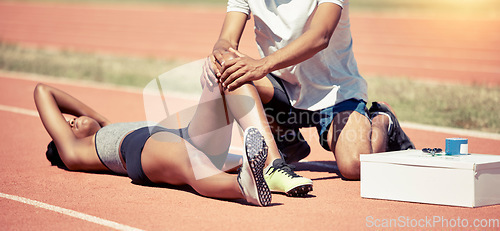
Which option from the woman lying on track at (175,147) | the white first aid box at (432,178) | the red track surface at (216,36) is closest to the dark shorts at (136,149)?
the woman lying on track at (175,147)

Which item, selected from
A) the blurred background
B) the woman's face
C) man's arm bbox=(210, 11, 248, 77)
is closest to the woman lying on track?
the woman's face

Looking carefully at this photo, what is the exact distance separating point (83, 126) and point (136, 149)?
2.60 feet

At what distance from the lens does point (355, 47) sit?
639 inches

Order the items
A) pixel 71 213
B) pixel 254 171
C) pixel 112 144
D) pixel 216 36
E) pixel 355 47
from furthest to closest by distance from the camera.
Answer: pixel 216 36, pixel 355 47, pixel 112 144, pixel 71 213, pixel 254 171

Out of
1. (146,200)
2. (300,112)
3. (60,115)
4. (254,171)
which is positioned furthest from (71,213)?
(300,112)

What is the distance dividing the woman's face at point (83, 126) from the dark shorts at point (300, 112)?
128cm

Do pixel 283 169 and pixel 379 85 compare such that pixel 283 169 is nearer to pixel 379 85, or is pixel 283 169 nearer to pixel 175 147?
pixel 175 147

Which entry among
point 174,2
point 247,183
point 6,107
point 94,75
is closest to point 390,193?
point 247,183

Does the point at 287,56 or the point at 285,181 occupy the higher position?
the point at 287,56

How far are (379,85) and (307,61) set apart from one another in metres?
5.03

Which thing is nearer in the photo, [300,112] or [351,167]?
[351,167]

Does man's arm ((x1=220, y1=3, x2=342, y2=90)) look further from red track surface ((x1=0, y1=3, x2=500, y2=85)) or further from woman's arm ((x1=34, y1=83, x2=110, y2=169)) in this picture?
red track surface ((x1=0, y1=3, x2=500, y2=85))

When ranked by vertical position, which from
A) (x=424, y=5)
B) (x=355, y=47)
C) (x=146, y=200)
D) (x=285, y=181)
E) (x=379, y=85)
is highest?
(x=285, y=181)

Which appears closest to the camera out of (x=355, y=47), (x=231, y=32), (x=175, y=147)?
(x=175, y=147)
